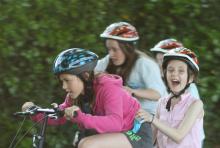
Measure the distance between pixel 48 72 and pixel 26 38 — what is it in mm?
435

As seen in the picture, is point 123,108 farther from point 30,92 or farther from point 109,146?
point 30,92

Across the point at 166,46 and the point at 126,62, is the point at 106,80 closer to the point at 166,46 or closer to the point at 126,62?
the point at 126,62

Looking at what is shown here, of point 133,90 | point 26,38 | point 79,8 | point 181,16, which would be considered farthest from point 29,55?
point 181,16

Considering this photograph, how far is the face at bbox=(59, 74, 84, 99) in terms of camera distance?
15.5ft

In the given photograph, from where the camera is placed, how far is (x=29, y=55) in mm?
6684

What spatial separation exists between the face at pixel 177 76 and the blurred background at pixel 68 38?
189cm

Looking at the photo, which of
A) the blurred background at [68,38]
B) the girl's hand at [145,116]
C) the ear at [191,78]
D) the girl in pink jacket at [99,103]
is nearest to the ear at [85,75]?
the girl in pink jacket at [99,103]

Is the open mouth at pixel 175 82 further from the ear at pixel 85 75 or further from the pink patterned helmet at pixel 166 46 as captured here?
the pink patterned helmet at pixel 166 46

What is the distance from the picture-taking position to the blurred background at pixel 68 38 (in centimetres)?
668

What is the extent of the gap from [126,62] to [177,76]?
1186 millimetres

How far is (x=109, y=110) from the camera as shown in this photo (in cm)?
461

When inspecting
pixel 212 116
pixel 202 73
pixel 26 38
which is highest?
pixel 26 38

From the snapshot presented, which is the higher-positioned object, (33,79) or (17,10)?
(17,10)

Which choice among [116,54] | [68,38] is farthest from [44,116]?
[68,38]
